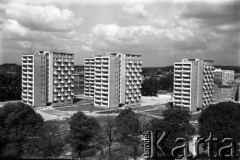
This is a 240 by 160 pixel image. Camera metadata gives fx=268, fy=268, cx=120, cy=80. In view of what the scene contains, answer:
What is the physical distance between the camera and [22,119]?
23.2 meters

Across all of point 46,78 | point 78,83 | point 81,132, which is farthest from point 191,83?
point 78,83

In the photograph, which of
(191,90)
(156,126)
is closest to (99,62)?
(191,90)


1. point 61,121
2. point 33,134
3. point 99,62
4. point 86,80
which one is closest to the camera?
point 33,134

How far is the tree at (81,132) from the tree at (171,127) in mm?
4552

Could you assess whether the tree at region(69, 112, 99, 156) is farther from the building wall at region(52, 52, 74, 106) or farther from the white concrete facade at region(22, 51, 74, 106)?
the building wall at region(52, 52, 74, 106)

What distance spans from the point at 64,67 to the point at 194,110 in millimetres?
23176

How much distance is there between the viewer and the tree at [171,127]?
63.4ft

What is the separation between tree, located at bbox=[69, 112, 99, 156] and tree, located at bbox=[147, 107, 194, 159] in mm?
4552

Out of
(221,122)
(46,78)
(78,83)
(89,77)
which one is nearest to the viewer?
(221,122)

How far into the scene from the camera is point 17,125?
22.9 metres

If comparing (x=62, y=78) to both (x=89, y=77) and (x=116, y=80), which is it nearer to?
(x=89, y=77)

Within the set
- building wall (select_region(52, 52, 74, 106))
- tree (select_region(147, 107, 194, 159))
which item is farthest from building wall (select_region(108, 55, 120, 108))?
tree (select_region(147, 107, 194, 159))

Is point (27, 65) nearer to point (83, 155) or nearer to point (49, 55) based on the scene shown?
point (49, 55)

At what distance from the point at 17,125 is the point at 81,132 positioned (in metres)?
6.11
